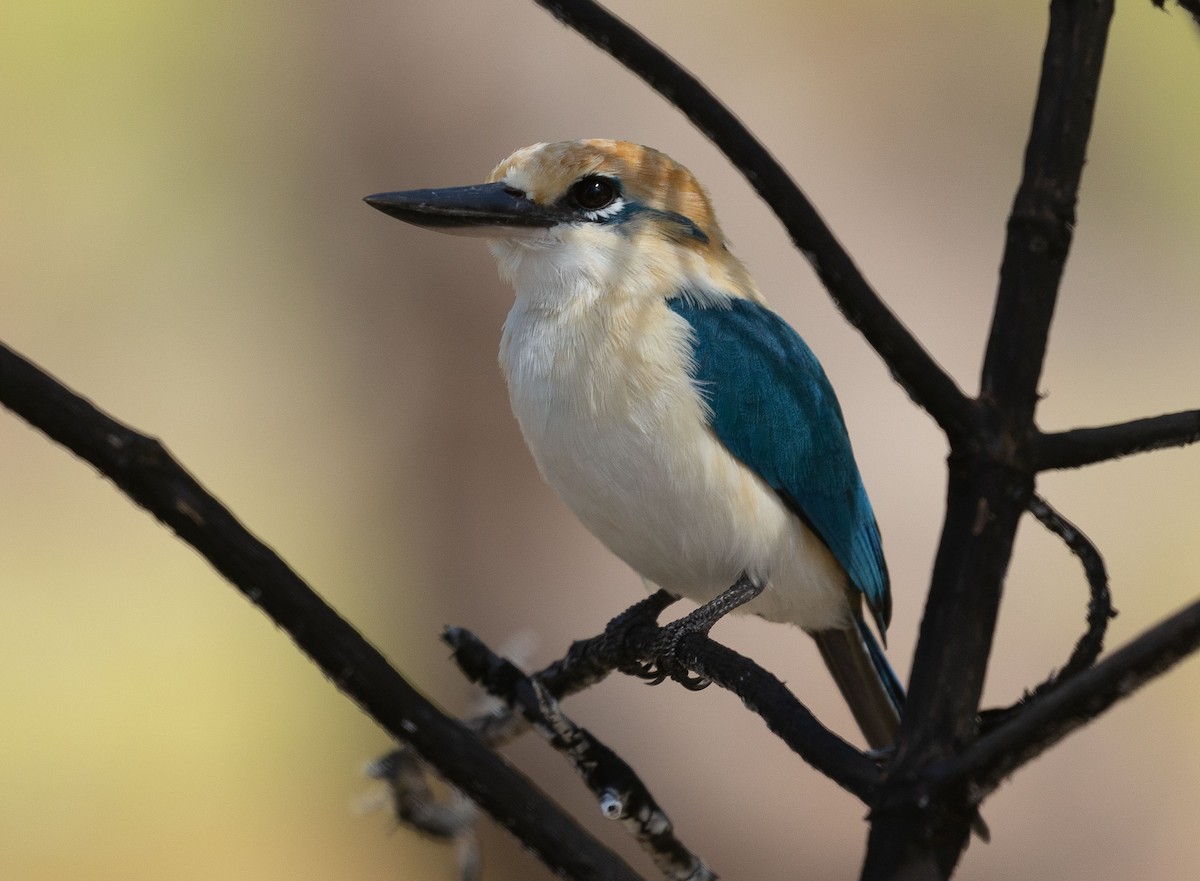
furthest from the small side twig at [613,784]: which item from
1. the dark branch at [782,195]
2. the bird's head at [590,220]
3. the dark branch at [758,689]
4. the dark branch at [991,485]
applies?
the bird's head at [590,220]

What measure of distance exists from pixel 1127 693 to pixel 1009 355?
25 cm

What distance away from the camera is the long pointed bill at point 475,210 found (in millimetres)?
1316

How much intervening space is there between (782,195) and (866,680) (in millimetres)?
1075

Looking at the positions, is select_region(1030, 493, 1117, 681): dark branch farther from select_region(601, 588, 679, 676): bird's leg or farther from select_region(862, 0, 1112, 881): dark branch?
select_region(601, 588, 679, 676): bird's leg

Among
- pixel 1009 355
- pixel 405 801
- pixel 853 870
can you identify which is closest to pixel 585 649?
pixel 405 801

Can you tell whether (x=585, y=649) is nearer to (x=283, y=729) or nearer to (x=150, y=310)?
(x=283, y=729)

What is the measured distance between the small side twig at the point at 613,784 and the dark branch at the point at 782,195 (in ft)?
1.18

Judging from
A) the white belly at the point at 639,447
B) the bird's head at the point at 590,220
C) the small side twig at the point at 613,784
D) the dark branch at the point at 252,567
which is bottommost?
the dark branch at the point at 252,567

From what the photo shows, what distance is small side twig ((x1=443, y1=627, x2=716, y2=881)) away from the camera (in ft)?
3.05

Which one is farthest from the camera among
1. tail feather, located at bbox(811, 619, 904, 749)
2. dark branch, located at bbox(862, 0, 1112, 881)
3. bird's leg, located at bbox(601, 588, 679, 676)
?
tail feather, located at bbox(811, 619, 904, 749)

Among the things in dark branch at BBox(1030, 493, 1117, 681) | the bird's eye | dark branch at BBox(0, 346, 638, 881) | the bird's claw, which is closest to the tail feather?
the bird's claw

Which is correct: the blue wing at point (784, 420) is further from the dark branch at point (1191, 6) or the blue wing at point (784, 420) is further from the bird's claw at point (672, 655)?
the dark branch at point (1191, 6)

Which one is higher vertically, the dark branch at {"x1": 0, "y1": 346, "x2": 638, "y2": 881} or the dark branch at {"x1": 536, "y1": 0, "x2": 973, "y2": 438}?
the dark branch at {"x1": 536, "y1": 0, "x2": 973, "y2": 438}

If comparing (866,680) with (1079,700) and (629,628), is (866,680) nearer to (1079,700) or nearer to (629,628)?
(629,628)
